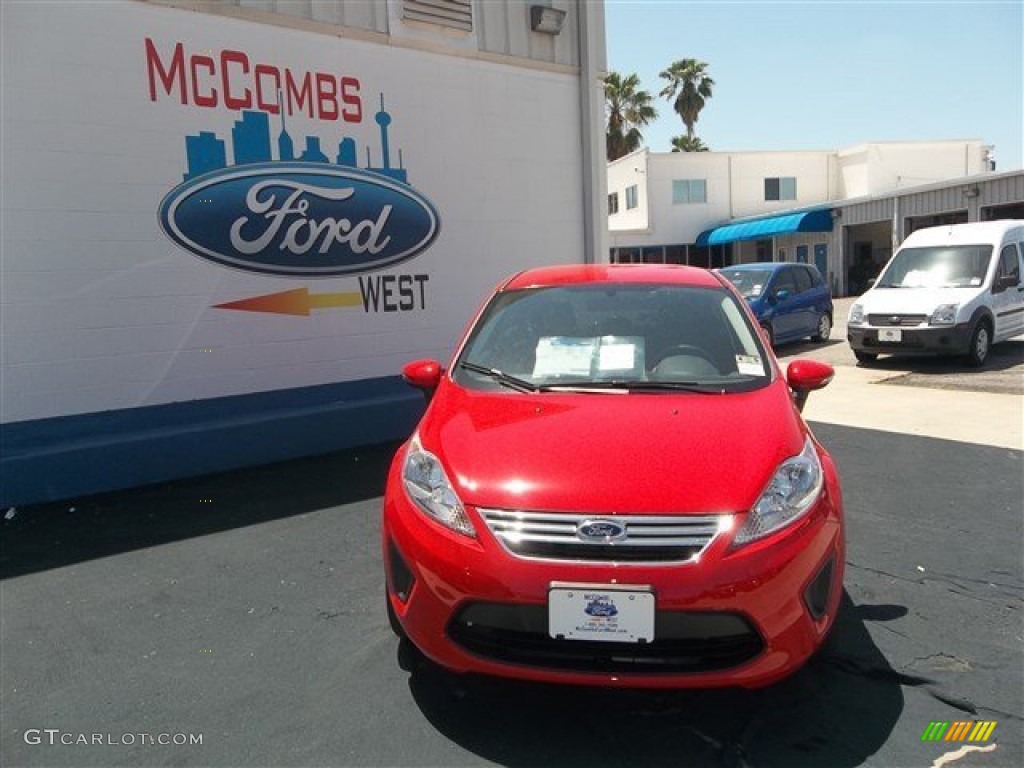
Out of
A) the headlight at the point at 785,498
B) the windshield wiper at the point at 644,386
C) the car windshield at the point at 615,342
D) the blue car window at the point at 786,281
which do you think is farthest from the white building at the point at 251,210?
the blue car window at the point at 786,281

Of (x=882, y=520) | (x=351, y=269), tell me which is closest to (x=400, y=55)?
(x=351, y=269)

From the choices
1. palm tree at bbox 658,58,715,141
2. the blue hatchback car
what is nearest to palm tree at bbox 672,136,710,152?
palm tree at bbox 658,58,715,141

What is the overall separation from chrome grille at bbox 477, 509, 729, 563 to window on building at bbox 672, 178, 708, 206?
111 feet

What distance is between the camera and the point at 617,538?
2.34 meters

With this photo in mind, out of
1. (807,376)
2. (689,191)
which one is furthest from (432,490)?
(689,191)

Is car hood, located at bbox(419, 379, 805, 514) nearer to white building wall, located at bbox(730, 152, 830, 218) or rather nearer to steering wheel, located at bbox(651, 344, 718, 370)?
steering wheel, located at bbox(651, 344, 718, 370)

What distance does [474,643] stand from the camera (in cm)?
245

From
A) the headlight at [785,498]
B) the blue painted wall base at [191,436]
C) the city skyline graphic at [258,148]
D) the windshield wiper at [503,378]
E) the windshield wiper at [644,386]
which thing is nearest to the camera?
the headlight at [785,498]

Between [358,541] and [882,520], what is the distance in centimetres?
322

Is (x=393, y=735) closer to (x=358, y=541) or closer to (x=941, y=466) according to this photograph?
(x=358, y=541)

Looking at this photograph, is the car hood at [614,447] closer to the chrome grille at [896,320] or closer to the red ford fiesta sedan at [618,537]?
the red ford fiesta sedan at [618,537]

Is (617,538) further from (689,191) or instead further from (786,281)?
(689,191)

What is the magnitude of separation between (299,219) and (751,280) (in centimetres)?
955

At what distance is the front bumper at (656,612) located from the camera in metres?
2.29
